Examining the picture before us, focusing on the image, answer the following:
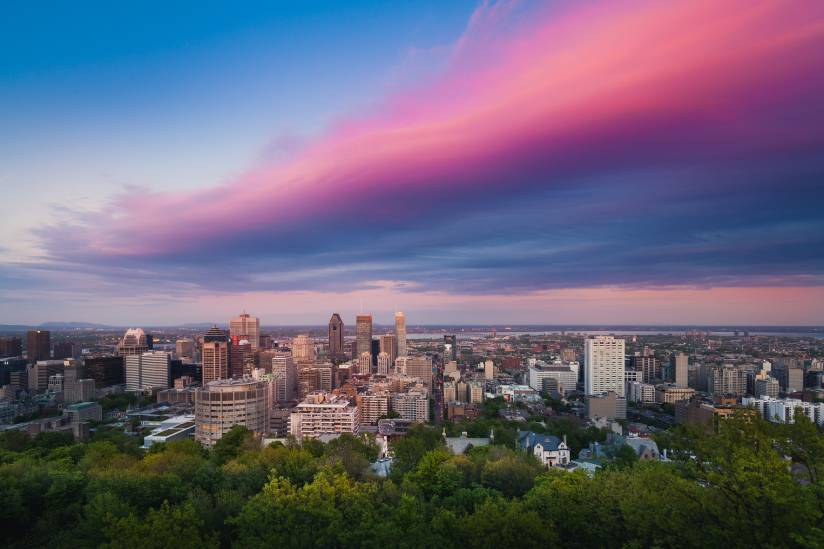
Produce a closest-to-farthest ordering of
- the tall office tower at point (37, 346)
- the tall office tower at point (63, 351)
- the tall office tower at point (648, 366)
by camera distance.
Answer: the tall office tower at point (648, 366)
the tall office tower at point (37, 346)
the tall office tower at point (63, 351)

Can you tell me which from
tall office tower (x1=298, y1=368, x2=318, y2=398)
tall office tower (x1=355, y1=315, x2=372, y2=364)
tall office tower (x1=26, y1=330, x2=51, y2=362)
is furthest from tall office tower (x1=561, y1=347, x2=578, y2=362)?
tall office tower (x1=26, y1=330, x2=51, y2=362)

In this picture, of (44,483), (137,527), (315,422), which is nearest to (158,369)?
(315,422)

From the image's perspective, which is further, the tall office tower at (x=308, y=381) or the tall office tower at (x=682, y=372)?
the tall office tower at (x=308, y=381)

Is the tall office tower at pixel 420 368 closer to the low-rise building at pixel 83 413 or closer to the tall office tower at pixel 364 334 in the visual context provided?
the tall office tower at pixel 364 334

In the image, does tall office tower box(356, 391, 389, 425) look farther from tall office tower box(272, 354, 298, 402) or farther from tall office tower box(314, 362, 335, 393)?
tall office tower box(314, 362, 335, 393)

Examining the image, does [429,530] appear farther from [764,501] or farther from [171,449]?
[171,449]

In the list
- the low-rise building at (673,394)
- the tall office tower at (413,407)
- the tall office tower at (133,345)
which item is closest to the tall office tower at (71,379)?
the tall office tower at (133,345)

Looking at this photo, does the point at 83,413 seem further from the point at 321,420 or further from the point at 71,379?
the point at 321,420
